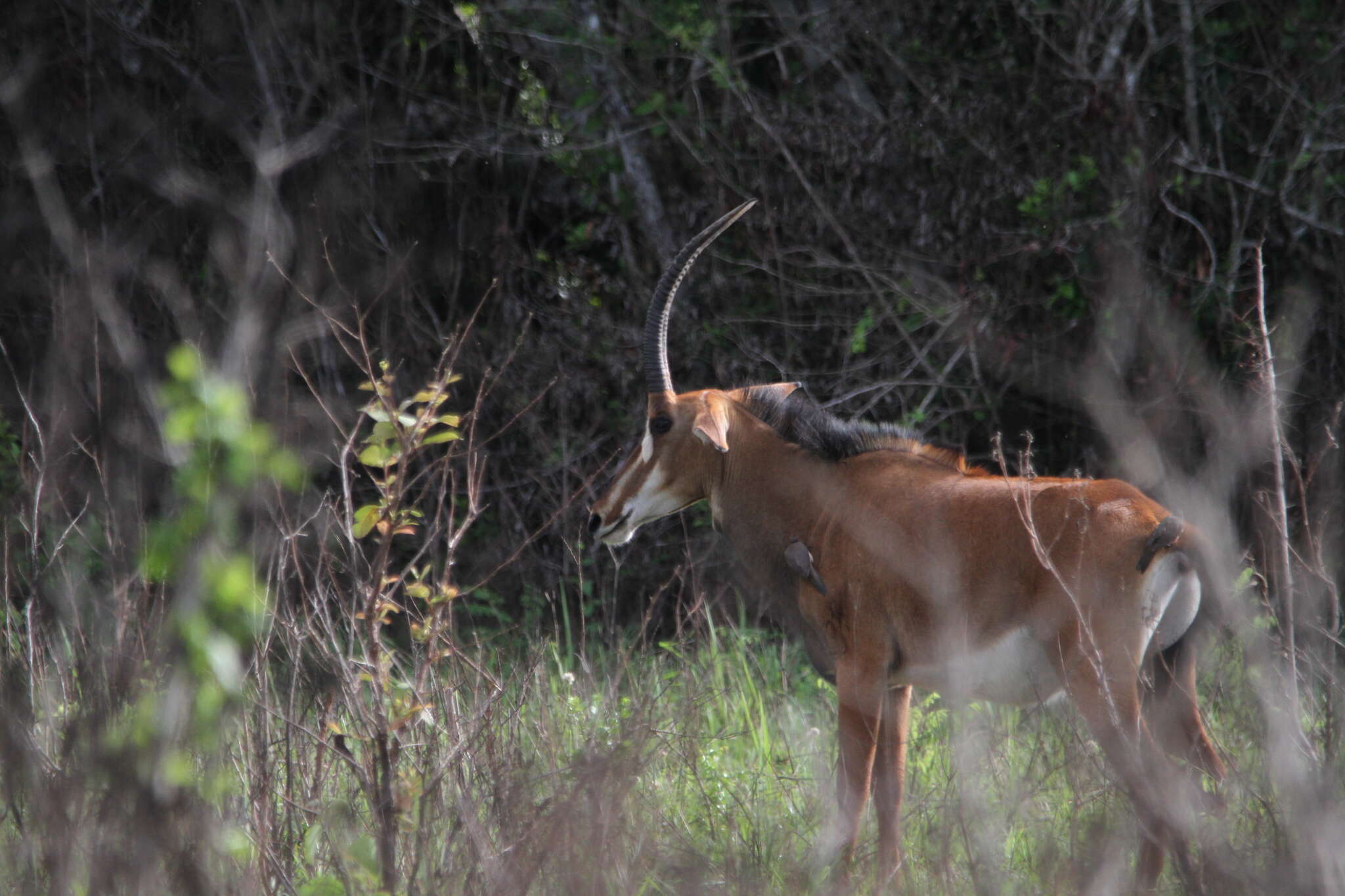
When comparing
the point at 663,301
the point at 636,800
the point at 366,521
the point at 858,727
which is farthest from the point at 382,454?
the point at 663,301

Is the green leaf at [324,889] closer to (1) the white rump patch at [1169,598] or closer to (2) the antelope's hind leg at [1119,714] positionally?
(2) the antelope's hind leg at [1119,714]

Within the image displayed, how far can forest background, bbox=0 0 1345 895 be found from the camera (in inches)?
129

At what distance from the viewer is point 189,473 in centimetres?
211

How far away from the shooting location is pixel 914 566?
4.00 meters

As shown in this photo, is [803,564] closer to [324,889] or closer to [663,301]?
[663,301]

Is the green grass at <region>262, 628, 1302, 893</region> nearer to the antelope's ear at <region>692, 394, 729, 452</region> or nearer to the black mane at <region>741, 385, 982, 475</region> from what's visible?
the antelope's ear at <region>692, 394, 729, 452</region>

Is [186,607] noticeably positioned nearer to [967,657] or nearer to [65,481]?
[967,657]

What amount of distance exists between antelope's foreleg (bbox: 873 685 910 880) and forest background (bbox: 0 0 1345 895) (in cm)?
12

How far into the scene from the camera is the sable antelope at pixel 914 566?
12.0 feet

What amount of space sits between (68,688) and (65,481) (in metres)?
2.75

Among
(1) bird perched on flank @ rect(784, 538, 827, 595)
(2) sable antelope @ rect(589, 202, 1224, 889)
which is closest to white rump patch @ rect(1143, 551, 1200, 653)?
(2) sable antelope @ rect(589, 202, 1224, 889)

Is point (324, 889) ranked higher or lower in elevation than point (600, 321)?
higher

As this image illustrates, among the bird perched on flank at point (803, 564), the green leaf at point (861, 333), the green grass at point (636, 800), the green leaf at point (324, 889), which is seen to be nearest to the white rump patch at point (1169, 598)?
the green grass at point (636, 800)

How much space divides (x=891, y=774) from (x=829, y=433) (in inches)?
46.9
